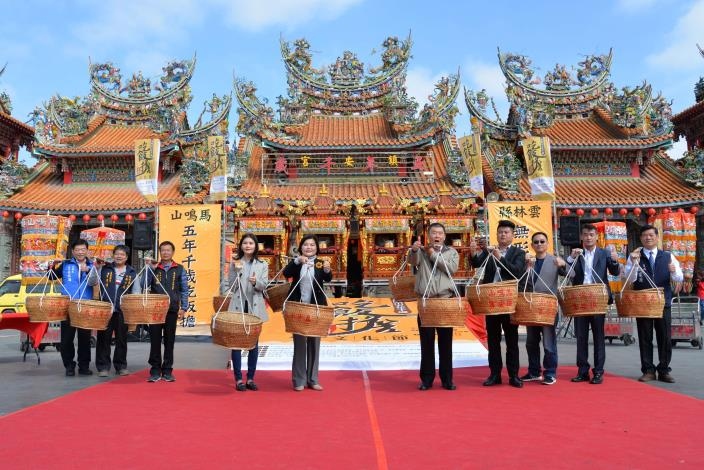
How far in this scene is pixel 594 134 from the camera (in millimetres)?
16703

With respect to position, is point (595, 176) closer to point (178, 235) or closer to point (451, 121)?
point (451, 121)

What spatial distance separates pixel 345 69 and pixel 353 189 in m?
6.06

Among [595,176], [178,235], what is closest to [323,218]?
[178,235]

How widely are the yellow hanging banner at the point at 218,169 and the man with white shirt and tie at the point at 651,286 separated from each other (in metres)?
9.05

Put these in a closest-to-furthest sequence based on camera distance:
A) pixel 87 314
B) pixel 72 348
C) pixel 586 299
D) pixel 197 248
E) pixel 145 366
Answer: pixel 586 299 → pixel 87 314 → pixel 72 348 → pixel 145 366 → pixel 197 248

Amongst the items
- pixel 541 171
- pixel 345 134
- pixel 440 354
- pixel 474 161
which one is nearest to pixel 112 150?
pixel 345 134

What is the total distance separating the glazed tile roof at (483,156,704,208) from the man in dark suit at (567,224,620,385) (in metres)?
9.43

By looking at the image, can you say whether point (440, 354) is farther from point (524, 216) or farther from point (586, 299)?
point (524, 216)

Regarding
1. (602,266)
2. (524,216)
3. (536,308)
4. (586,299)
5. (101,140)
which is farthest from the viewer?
(101,140)

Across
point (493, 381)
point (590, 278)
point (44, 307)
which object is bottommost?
point (493, 381)

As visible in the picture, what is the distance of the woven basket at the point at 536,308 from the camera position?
15.3 ft

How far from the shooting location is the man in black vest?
5.17 metres

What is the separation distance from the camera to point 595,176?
637 inches

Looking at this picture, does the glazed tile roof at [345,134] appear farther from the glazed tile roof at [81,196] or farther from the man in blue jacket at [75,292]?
the man in blue jacket at [75,292]
